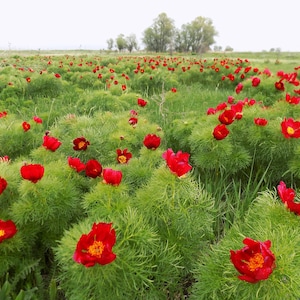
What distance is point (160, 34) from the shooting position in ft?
189

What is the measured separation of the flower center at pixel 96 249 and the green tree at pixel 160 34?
5936 cm

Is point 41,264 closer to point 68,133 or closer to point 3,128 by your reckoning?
point 68,133

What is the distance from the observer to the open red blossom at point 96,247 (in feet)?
3.43

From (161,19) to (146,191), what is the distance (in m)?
61.5

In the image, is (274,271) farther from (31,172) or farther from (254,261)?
(31,172)

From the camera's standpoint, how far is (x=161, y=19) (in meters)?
57.8

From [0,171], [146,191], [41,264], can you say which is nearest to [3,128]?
[0,171]

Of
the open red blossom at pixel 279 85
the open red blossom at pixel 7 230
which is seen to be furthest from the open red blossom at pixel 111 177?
the open red blossom at pixel 279 85

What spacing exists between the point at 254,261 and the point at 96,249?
555 mm

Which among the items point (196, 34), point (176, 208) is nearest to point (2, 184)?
point (176, 208)

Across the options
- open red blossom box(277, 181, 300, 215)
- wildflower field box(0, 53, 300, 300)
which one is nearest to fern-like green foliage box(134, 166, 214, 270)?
wildflower field box(0, 53, 300, 300)

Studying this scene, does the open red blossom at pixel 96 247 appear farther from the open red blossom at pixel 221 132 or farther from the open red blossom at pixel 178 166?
the open red blossom at pixel 221 132

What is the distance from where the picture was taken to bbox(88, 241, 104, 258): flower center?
3.54 ft

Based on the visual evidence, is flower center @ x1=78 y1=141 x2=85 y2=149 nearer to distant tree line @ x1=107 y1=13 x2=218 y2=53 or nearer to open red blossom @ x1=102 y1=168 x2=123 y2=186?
open red blossom @ x1=102 y1=168 x2=123 y2=186
